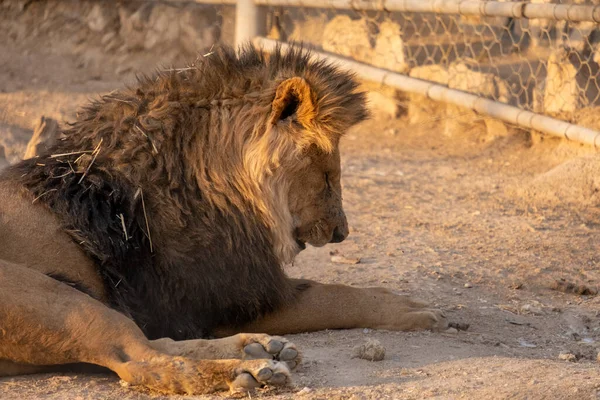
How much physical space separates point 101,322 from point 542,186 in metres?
4.25

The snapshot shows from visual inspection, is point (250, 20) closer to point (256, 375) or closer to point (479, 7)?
point (479, 7)

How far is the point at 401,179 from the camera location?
24.7 feet

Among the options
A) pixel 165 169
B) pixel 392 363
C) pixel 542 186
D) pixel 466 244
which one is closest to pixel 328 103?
pixel 165 169

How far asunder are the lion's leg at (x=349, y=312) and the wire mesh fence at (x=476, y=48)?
11.1ft

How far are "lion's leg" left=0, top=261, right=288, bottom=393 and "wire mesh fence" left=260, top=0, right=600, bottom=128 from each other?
4584mm

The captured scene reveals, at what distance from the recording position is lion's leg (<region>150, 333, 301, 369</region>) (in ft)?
11.6

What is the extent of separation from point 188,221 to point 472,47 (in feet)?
18.0

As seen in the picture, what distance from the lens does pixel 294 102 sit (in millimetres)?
4164

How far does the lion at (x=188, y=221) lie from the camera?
11.7 feet

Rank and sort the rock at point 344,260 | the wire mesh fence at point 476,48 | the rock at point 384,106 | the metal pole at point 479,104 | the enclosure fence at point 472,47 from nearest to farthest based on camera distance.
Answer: the rock at point 344,260 → the metal pole at point 479,104 → the enclosure fence at point 472,47 → the wire mesh fence at point 476,48 → the rock at point 384,106

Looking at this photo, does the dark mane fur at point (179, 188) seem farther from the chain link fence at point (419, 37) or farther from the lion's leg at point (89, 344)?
the chain link fence at point (419, 37)

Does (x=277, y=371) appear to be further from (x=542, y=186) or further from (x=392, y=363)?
(x=542, y=186)

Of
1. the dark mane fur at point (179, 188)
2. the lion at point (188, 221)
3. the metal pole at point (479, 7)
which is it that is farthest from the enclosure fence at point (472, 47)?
the dark mane fur at point (179, 188)

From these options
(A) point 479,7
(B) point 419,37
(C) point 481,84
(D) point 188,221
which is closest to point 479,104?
(C) point 481,84
